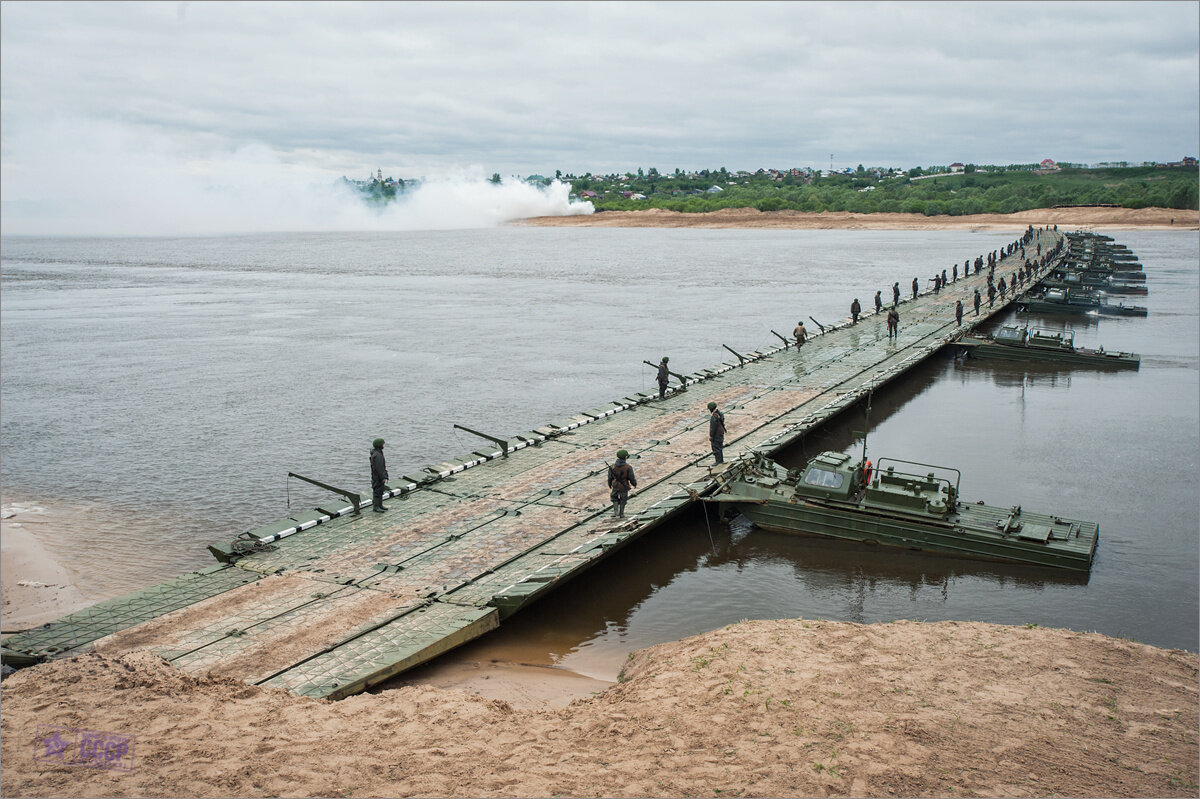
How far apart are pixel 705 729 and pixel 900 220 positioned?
159909 mm

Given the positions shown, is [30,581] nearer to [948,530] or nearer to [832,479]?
[832,479]

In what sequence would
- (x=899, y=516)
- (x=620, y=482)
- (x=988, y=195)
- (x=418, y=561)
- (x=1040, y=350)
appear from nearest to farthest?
(x=418, y=561), (x=620, y=482), (x=899, y=516), (x=1040, y=350), (x=988, y=195)

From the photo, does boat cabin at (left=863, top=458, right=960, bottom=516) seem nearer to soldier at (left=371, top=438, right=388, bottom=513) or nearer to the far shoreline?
soldier at (left=371, top=438, right=388, bottom=513)

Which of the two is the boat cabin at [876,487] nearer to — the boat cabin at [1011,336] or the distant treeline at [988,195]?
the boat cabin at [1011,336]

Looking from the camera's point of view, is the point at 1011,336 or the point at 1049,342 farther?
the point at 1011,336

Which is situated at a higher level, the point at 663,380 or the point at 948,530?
the point at 663,380

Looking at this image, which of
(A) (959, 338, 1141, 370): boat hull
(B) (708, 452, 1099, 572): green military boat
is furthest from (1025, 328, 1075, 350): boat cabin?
(B) (708, 452, 1099, 572): green military boat

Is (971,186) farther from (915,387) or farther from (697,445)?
(697,445)

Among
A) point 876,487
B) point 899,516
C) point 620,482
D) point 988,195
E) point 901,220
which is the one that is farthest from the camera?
point 988,195

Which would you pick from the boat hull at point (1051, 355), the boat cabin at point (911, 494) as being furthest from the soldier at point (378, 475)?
the boat hull at point (1051, 355)

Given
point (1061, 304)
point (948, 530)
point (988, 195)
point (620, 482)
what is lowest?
point (948, 530)

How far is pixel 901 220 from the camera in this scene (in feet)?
514

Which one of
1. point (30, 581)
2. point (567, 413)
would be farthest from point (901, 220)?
point (30, 581)

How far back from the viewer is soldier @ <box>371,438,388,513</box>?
1773cm
